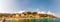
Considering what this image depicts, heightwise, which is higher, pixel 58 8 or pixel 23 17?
pixel 58 8

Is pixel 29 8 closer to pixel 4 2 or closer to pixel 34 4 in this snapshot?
pixel 34 4

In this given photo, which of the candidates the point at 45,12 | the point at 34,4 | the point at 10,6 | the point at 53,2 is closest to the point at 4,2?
the point at 10,6

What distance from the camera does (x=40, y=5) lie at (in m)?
1.46

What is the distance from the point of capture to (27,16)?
1453 mm

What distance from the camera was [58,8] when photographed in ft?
4.75

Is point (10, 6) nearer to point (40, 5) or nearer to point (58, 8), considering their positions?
point (40, 5)

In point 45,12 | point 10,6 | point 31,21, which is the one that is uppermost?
point 10,6

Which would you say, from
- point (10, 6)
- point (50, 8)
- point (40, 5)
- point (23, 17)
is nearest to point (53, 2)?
point (50, 8)

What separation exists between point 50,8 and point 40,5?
0.55 feet

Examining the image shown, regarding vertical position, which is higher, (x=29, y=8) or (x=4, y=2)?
(x=4, y=2)

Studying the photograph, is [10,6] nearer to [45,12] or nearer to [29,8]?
[29,8]

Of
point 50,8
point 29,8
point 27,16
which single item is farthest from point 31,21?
point 50,8

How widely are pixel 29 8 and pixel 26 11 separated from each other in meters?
0.07

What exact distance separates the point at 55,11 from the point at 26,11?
0.47 metres
